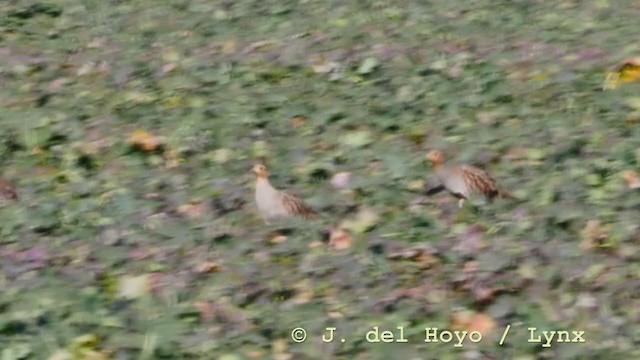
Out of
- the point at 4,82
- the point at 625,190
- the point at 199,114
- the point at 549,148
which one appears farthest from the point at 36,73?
the point at 625,190

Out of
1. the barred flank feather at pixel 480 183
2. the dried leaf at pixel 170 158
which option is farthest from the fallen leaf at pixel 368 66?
the barred flank feather at pixel 480 183

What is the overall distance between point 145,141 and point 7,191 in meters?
0.87

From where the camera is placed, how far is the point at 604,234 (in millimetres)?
6602

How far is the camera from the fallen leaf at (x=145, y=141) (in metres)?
8.07

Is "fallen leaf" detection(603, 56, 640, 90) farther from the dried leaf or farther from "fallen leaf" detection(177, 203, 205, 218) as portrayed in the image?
"fallen leaf" detection(177, 203, 205, 218)

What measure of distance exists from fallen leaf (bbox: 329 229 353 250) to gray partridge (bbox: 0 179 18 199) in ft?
5.60

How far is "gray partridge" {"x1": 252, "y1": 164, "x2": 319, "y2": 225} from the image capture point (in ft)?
22.8

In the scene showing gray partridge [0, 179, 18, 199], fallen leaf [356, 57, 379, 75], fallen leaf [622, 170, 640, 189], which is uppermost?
gray partridge [0, 179, 18, 199]

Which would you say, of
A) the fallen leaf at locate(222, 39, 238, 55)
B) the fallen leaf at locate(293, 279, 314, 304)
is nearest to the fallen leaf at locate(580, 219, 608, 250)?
the fallen leaf at locate(293, 279, 314, 304)

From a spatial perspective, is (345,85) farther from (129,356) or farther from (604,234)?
(129,356)

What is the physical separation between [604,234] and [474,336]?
3.23ft

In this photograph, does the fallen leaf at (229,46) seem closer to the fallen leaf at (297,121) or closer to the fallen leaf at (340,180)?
the fallen leaf at (297,121)

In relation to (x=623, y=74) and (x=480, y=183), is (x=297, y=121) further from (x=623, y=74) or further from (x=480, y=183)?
(x=623, y=74)

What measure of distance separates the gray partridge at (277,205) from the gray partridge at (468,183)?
65 centimetres
